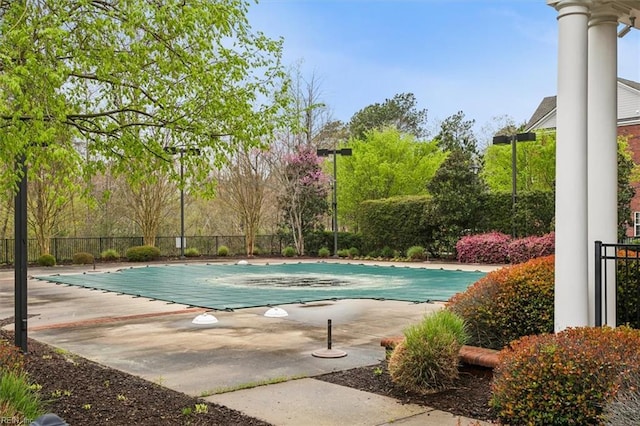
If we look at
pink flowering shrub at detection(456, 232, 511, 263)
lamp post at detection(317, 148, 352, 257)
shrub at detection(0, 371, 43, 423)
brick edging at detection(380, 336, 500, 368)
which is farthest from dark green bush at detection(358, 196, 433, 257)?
shrub at detection(0, 371, 43, 423)

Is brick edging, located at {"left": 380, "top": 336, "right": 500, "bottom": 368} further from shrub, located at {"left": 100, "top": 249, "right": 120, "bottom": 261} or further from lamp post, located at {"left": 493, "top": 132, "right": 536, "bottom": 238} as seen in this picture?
shrub, located at {"left": 100, "top": 249, "right": 120, "bottom": 261}

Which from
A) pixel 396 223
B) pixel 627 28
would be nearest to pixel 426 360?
pixel 627 28

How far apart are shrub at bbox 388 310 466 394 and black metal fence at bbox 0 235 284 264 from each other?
23.0 metres

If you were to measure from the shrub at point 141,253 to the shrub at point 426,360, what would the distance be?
22558 mm

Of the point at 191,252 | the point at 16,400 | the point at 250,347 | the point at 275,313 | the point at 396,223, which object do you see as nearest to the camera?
the point at 16,400

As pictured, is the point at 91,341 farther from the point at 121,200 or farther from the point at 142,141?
the point at 121,200

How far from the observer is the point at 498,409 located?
4.59 meters

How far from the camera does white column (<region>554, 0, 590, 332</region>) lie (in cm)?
524

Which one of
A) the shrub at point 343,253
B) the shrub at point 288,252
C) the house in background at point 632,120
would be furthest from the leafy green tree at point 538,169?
the shrub at point 288,252

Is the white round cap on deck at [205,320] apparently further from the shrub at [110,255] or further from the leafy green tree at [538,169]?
the shrub at [110,255]

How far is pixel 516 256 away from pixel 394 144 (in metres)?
14.8

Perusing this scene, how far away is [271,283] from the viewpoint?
16.6 m

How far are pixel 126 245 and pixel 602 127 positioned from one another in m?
26.1

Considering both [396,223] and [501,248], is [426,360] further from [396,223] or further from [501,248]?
[396,223]
